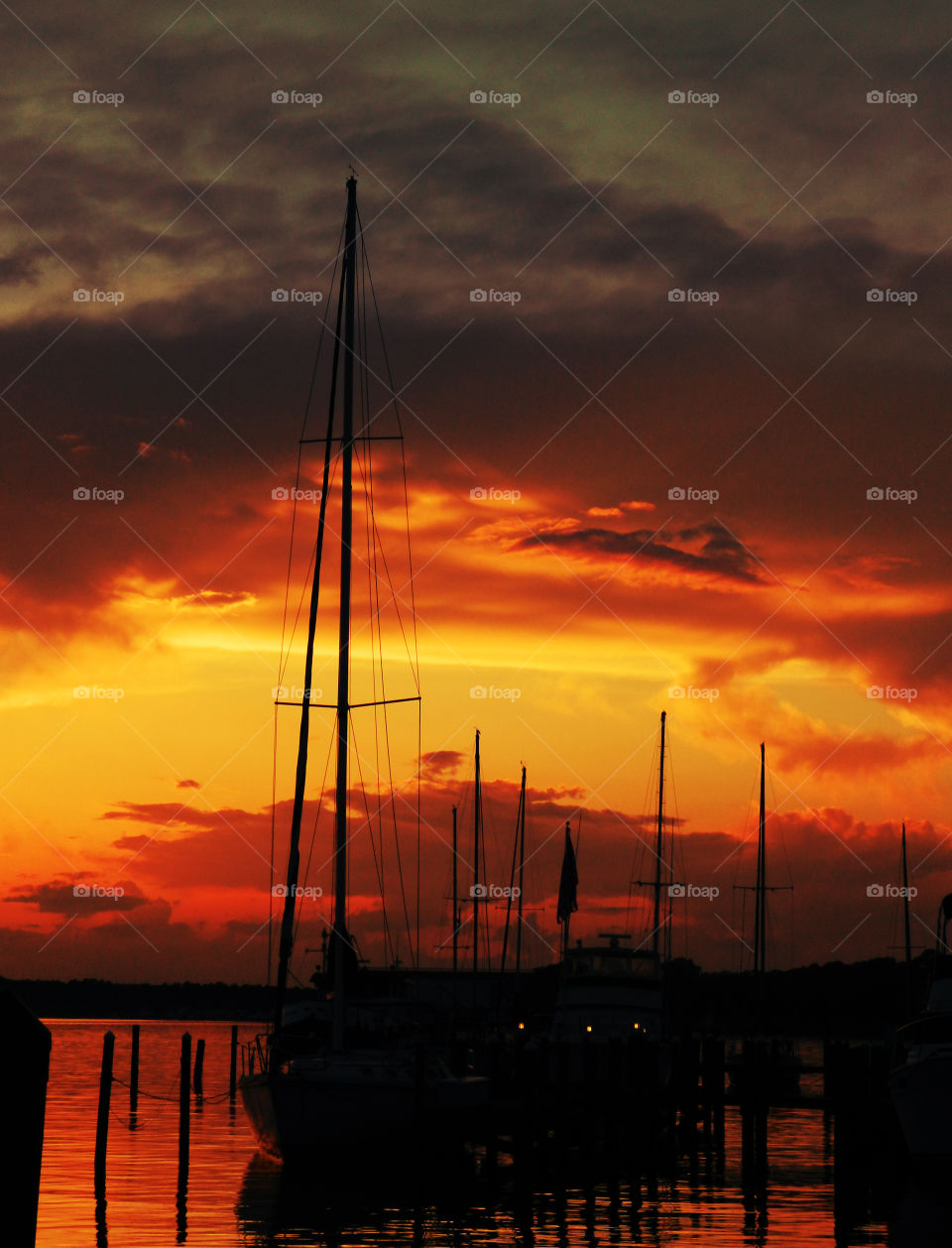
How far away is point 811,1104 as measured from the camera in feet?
130

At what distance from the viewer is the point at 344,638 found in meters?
34.1

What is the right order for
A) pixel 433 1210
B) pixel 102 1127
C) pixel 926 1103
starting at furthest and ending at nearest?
pixel 102 1127 < pixel 926 1103 < pixel 433 1210

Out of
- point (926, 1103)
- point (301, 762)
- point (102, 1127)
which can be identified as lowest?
point (102, 1127)

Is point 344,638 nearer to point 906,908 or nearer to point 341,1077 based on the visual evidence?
point 341,1077

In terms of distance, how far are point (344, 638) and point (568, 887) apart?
22.5 metres

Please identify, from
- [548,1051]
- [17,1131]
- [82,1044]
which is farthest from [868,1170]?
[82,1044]

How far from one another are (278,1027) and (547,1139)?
27.0ft

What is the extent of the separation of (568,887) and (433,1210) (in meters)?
24.2

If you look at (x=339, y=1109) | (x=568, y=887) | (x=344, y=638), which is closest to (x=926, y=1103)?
(x=339, y=1109)

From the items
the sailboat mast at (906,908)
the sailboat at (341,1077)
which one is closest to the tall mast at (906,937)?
the sailboat mast at (906,908)

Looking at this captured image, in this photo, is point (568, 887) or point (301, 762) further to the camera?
point (568, 887)

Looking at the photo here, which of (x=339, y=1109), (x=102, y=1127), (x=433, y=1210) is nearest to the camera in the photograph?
A: (x=433, y=1210)

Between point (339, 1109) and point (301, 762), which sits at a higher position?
point (301, 762)

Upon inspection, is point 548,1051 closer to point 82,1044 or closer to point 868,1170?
point 868,1170
